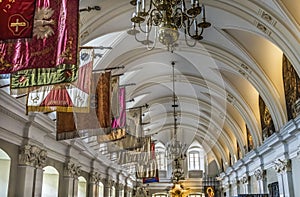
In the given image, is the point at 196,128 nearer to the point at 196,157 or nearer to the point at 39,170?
the point at 196,157

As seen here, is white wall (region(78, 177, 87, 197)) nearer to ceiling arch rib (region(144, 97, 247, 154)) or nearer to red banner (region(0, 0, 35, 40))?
ceiling arch rib (region(144, 97, 247, 154))

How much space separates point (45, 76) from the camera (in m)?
6.11

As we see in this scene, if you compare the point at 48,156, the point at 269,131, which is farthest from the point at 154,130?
the point at 48,156

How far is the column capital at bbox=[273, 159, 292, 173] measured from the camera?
40.2 feet

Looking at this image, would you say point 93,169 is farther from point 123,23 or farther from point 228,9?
point 228,9

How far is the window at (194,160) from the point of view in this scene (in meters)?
30.2

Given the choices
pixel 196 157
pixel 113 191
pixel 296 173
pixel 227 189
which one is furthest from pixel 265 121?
pixel 196 157

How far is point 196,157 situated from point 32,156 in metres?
22.0

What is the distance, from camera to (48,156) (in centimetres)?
1132

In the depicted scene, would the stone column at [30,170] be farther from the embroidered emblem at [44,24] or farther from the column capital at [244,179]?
the column capital at [244,179]

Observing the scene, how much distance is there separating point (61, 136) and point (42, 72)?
3752mm

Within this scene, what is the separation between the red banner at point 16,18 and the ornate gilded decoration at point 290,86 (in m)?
8.63

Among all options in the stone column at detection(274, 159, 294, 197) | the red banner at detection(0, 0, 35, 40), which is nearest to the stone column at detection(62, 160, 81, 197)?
the stone column at detection(274, 159, 294, 197)

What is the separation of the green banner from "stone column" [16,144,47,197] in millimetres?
3560
